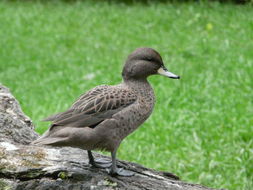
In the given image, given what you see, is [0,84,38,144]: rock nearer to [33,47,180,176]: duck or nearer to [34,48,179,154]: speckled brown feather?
[33,47,180,176]: duck

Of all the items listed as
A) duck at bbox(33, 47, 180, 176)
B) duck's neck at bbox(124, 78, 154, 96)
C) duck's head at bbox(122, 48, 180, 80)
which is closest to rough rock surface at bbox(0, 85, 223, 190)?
duck at bbox(33, 47, 180, 176)

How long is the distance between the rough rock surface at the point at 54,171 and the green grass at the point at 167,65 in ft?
5.71

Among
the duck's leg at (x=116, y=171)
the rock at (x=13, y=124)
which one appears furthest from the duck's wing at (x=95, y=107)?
the rock at (x=13, y=124)

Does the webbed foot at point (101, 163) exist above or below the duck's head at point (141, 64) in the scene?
below

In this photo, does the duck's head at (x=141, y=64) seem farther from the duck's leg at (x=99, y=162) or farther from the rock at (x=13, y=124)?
the rock at (x=13, y=124)

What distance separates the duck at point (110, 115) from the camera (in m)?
3.16

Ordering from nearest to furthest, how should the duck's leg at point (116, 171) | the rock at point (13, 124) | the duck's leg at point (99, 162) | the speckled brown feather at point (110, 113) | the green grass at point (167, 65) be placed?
1. the speckled brown feather at point (110, 113)
2. the duck's leg at point (116, 171)
3. the duck's leg at point (99, 162)
4. the rock at point (13, 124)
5. the green grass at point (167, 65)

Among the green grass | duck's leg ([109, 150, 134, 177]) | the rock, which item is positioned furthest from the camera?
the green grass

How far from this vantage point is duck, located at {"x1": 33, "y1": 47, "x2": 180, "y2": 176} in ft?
10.4

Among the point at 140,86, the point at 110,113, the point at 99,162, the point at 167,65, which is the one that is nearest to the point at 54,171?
the point at 99,162

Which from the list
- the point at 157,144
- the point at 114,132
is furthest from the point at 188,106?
the point at 114,132

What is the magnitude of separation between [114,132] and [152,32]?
811cm

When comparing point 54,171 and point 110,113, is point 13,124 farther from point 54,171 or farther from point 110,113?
point 110,113

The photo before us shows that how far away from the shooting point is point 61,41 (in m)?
11.0
